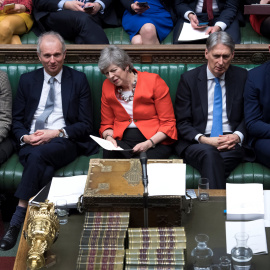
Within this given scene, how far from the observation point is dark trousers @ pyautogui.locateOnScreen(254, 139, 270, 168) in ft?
12.2

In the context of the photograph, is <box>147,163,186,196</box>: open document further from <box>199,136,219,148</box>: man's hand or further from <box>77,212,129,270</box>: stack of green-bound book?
<box>199,136,219,148</box>: man's hand

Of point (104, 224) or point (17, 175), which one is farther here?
point (17, 175)

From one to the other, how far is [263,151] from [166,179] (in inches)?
45.0

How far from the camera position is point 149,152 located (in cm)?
385

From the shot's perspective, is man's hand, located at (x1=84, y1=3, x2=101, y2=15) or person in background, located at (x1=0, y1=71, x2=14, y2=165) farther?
man's hand, located at (x1=84, y1=3, x2=101, y2=15)

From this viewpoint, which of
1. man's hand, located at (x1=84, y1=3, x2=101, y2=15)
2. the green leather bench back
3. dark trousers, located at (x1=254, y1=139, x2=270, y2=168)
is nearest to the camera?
Answer: dark trousers, located at (x1=254, y1=139, x2=270, y2=168)

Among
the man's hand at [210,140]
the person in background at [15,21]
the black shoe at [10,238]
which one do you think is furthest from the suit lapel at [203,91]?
the person in background at [15,21]

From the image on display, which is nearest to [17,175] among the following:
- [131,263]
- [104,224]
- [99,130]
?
[99,130]

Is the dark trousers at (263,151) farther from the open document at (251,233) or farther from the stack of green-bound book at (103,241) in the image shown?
the stack of green-bound book at (103,241)

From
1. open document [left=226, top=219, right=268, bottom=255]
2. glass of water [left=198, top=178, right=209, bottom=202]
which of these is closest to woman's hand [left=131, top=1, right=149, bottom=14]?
glass of water [left=198, top=178, right=209, bottom=202]

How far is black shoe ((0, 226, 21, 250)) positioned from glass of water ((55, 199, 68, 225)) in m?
0.80

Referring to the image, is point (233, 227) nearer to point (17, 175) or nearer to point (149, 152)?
point (149, 152)

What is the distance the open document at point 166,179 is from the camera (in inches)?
107

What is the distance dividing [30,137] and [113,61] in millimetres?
780
